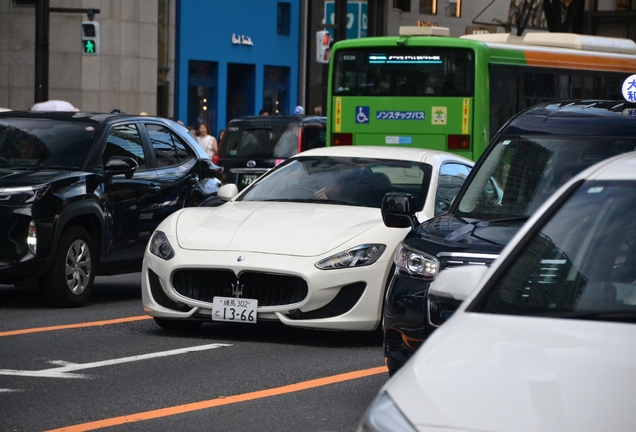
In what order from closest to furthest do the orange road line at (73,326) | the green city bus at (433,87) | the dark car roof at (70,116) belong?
the orange road line at (73,326) → the dark car roof at (70,116) → the green city bus at (433,87)

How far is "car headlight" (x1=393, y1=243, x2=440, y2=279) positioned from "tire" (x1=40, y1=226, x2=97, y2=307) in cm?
455

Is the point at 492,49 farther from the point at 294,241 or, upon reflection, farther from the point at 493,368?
the point at 493,368

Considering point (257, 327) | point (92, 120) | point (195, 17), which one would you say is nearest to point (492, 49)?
point (92, 120)

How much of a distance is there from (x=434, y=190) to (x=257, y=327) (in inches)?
67.9

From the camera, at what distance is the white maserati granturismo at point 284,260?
Result: 8.84 m

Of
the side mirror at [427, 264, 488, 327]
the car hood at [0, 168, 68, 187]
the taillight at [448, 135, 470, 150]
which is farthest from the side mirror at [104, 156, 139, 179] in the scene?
the taillight at [448, 135, 470, 150]

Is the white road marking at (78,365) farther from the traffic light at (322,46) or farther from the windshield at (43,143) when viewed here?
the traffic light at (322,46)

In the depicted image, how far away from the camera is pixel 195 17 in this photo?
127 feet

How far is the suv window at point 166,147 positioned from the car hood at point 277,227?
2.72 metres

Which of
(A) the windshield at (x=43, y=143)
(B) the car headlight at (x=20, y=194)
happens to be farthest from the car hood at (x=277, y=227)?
(A) the windshield at (x=43, y=143)

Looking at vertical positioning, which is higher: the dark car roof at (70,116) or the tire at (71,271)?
the dark car roof at (70,116)

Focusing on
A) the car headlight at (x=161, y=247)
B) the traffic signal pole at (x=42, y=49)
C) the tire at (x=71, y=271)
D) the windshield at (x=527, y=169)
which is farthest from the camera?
the traffic signal pole at (x=42, y=49)

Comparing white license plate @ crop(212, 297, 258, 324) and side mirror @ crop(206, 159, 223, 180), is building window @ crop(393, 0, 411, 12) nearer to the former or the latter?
side mirror @ crop(206, 159, 223, 180)

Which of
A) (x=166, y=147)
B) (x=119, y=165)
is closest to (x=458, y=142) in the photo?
(x=166, y=147)
